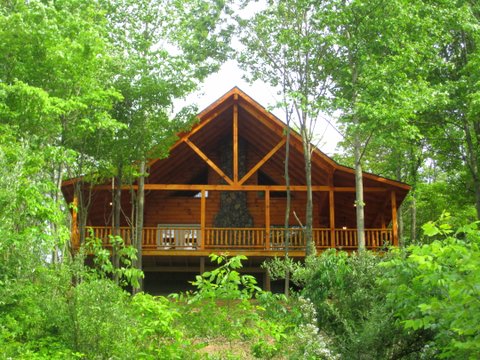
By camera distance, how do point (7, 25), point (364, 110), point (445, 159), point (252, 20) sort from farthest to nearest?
point (445, 159)
point (252, 20)
point (364, 110)
point (7, 25)

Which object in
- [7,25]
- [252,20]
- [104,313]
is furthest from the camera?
[252,20]

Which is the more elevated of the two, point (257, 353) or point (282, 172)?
point (282, 172)

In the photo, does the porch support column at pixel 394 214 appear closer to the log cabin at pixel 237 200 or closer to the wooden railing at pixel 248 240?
the log cabin at pixel 237 200

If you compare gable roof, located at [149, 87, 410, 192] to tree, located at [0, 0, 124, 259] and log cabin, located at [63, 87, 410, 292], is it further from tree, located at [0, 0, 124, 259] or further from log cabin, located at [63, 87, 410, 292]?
tree, located at [0, 0, 124, 259]

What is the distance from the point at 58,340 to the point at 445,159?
810 inches

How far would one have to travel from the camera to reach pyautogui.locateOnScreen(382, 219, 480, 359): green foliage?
487 centimetres

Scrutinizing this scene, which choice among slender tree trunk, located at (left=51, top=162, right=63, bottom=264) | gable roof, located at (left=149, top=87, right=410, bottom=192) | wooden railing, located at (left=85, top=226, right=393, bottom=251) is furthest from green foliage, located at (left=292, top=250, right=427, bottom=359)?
gable roof, located at (left=149, top=87, right=410, bottom=192)

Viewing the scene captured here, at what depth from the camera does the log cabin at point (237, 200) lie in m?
19.0

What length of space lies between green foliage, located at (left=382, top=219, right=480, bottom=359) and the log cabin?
11473mm

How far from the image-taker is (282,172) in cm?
2223

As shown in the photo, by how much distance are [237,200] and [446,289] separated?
16.0 m

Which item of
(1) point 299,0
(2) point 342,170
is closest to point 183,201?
(2) point 342,170

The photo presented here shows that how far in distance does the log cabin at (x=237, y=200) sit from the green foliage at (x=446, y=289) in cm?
1147

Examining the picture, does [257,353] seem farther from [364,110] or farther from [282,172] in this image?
[282,172]
